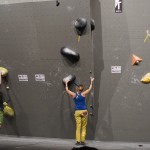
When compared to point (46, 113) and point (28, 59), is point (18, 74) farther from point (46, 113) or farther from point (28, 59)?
point (46, 113)

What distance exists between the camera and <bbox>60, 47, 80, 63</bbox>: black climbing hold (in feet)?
18.4

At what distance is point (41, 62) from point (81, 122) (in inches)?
54.6

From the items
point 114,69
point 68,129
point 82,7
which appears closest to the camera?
point 82,7

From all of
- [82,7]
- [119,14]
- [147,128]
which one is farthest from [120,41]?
[147,128]

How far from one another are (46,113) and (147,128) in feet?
6.63

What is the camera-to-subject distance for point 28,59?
19.6 ft

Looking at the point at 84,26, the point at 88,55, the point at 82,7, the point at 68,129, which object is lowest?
the point at 68,129

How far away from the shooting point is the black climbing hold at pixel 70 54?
562 cm

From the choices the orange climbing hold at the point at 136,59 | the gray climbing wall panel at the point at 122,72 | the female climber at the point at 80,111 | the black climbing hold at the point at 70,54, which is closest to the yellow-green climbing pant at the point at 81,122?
the female climber at the point at 80,111

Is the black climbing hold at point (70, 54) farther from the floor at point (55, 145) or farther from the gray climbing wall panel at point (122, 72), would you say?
the floor at point (55, 145)

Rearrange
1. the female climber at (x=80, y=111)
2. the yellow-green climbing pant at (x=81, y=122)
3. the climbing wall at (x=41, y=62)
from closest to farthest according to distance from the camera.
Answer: the climbing wall at (x=41, y=62) → the female climber at (x=80, y=111) → the yellow-green climbing pant at (x=81, y=122)

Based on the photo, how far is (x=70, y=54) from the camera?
18.4 ft

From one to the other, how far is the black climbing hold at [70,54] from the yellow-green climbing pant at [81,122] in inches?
38.6

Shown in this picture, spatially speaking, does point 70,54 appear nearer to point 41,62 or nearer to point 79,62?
point 79,62
